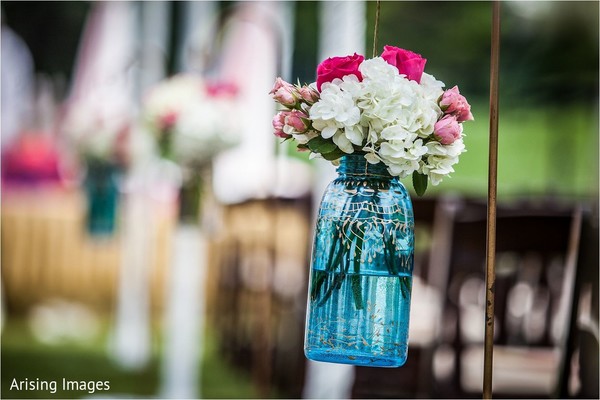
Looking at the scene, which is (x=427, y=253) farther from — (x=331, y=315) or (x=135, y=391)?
(x=331, y=315)

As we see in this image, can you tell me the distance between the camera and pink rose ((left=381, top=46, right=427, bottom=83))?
150 centimetres

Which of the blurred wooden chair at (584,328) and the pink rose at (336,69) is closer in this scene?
the pink rose at (336,69)

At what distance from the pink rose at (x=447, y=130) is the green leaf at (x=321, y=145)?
150 mm

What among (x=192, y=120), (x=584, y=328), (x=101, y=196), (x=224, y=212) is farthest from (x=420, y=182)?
(x=101, y=196)

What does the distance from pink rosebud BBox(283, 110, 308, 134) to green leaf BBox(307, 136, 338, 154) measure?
0.02 m

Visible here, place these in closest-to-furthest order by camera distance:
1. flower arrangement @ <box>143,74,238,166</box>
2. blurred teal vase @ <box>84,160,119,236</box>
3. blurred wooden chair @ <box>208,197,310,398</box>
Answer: flower arrangement @ <box>143,74,238,166</box> → blurred wooden chair @ <box>208,197,310,398</box> → blurred teal vase @ <box>84,160,119,236</box>

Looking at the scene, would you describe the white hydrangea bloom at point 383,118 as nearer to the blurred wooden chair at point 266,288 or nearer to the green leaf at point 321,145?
the green leaf at point 321,145

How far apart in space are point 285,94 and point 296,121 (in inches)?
1.7

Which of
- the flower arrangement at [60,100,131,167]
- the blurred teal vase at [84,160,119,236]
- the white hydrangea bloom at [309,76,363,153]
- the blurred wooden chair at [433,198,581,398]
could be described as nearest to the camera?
the white hydrangea bloom at [309,76,363,153]

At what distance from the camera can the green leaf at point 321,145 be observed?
147cm

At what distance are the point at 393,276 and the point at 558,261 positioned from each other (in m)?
2.19

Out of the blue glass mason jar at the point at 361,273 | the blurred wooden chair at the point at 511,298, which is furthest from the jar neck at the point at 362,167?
the blurred wooden chair at the point at 511,298

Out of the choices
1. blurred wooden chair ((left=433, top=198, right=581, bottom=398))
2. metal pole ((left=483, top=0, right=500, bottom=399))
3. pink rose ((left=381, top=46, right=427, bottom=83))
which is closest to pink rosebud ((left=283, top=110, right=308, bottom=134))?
pink rose ((left=381, top=46, right=427, bottom=83))

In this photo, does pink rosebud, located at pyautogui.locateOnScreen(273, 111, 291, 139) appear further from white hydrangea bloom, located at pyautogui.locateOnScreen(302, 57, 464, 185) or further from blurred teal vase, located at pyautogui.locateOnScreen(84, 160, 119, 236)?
blurred teal vase, located at pyautogui.locateOnScreen(84, 160, 119, 236)
